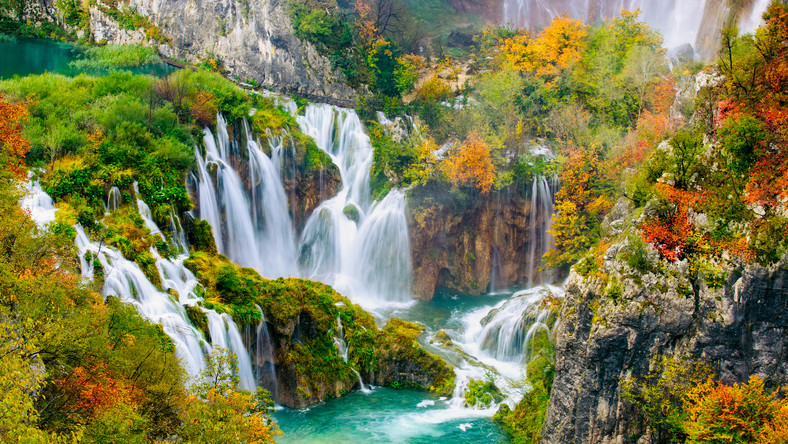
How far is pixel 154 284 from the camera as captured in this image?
16.2m

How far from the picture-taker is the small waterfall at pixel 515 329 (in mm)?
21594

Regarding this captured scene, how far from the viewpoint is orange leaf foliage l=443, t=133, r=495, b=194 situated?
95.8 feet

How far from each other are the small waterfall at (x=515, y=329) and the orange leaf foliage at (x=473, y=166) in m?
8.12

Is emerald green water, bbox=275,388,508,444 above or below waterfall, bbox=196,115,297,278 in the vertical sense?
below

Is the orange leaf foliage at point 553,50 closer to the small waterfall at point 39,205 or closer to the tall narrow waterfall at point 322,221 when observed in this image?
the tall narrow waterfall at point 322,221

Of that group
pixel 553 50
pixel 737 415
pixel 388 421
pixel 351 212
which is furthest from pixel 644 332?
pixel 553 50

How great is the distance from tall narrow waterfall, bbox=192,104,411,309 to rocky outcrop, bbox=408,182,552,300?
1010mm

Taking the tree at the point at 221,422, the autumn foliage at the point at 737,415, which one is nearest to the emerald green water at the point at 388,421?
the tree at the point at 221,422

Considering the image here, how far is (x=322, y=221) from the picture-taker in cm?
3017

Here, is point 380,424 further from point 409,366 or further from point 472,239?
point 472,239

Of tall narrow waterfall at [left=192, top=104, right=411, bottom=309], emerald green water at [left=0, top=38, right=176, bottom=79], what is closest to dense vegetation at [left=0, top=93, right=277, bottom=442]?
tall narrow waterfall at [left=192, top=104, right=411, bottom=309]

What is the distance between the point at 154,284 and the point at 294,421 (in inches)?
239

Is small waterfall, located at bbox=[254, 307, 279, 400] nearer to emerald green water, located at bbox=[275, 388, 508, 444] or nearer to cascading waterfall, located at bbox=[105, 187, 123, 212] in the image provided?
emerald green water, located at bbox=[275, 388, 508, 444]

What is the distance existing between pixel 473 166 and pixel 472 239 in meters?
4.43
